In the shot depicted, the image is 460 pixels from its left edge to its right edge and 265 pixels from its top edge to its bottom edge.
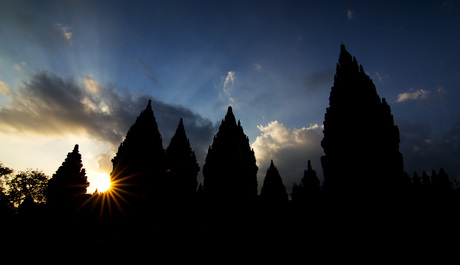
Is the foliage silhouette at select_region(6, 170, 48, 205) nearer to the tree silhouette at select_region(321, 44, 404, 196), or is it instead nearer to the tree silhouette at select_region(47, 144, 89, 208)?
the tree silhouette at select_region(47, 144, 89, 208)

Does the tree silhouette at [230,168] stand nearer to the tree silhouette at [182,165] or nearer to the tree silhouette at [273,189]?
the tree silhouette at [182,165]

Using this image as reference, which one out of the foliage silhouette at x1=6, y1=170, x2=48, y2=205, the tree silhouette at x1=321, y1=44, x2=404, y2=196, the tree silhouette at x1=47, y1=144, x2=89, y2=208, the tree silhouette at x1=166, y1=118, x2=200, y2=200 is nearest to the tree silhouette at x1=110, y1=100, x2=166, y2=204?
the tree silhouette at x1=166, y1=118, x2=200, y2=200

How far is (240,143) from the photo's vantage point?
21797 millimetres

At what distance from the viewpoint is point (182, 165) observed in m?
27.5

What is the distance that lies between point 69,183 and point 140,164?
11.8 m

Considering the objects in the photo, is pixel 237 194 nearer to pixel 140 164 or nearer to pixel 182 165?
pixel 140 164

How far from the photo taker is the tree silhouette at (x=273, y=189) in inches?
1261

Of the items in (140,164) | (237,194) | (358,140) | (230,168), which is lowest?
(237,194)

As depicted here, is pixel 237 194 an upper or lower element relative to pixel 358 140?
lower

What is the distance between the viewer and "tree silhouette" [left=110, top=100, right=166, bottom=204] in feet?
56.7

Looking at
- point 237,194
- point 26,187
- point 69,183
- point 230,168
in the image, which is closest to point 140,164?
point 230,168

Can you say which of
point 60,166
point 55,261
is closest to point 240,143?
point 55,261

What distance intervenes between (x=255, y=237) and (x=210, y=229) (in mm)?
4153

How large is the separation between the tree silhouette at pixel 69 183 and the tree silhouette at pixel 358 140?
26.6 meters
